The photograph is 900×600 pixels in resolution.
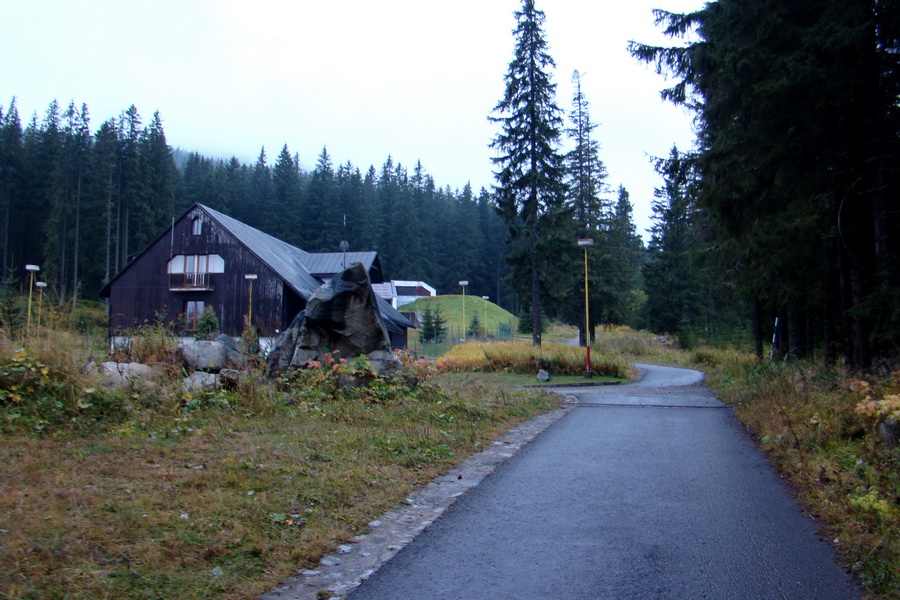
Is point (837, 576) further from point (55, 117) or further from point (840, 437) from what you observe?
point (55, 117)

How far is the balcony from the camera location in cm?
4106

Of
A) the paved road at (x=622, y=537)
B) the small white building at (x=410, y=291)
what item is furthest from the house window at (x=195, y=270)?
the small white building at (x=410, y=291)

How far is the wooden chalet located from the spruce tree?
10762 millimetres

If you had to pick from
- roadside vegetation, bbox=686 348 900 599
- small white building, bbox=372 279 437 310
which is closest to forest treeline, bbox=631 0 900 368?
roadside vegetation, bbox=686 348 900 599

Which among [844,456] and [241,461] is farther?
[844,456]

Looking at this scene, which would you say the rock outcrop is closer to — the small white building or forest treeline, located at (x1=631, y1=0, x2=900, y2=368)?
forest treeline, located at (x1=631, y1=0, x2=900, y2=368)

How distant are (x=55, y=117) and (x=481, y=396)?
249 feet

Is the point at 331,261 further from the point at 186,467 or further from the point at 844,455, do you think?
the point at 844,455

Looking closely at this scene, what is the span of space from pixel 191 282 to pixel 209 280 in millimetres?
1196

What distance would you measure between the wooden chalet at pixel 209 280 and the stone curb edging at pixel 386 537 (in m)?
32.8

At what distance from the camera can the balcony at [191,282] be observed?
4106 cm

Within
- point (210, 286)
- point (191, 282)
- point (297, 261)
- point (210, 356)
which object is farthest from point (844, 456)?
point (297, 261)

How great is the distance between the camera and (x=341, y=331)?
39.4ft

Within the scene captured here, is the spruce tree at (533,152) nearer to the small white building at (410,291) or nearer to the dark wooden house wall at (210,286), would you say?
the dark wooden house wall at (210,286)
